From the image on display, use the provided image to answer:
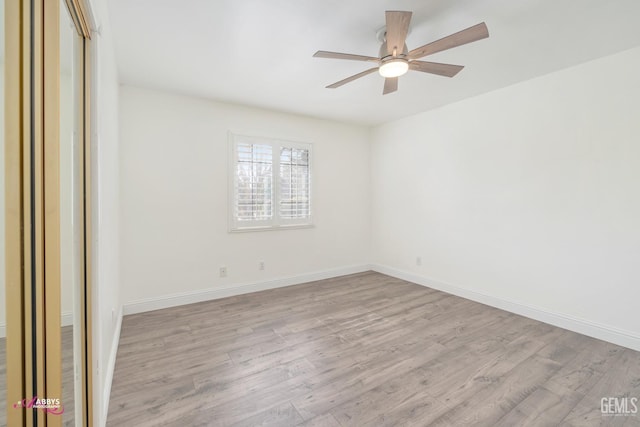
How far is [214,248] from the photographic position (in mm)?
3631

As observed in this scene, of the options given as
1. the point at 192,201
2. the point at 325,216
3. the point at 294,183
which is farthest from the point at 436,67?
the point at 192,201

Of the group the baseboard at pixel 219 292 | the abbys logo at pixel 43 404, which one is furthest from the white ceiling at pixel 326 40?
the baseboard at pixel 219 292

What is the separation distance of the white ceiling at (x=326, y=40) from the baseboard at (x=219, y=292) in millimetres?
2429

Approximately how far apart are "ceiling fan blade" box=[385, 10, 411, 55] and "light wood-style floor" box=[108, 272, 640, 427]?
2349mm

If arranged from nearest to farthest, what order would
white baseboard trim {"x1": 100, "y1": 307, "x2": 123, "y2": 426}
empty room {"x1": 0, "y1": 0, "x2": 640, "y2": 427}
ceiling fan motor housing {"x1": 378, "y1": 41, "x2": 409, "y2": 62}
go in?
empty room {"x1": 0, "y1": 0, "x2": 640, "y2": 427}
white baseboard trim {"x1": 100, "y1": 307, "x2": 123, "y2": 426}
ceiling fan motor housing {"x1": 378, "y1": 41, "x2": 409, "y2": 62}

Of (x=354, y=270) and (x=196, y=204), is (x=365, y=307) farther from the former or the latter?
(x=196, y=204)

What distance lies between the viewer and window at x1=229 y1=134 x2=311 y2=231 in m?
3.78

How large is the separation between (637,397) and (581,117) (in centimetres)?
233

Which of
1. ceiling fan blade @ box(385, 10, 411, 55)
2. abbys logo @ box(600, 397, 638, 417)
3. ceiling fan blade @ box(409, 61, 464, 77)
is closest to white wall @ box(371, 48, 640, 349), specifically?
abbys logo @ box(600, 397, 638, 417)

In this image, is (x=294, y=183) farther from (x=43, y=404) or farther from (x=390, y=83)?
(x=43, y=404)

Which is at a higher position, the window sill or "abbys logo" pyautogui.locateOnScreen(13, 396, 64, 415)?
the window sill

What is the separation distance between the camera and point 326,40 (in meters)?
2.24

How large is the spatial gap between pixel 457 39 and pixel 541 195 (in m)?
2.09

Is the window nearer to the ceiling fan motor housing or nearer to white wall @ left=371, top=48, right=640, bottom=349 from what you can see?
white wall @ left=371, top=48, right=640, bottom=349
